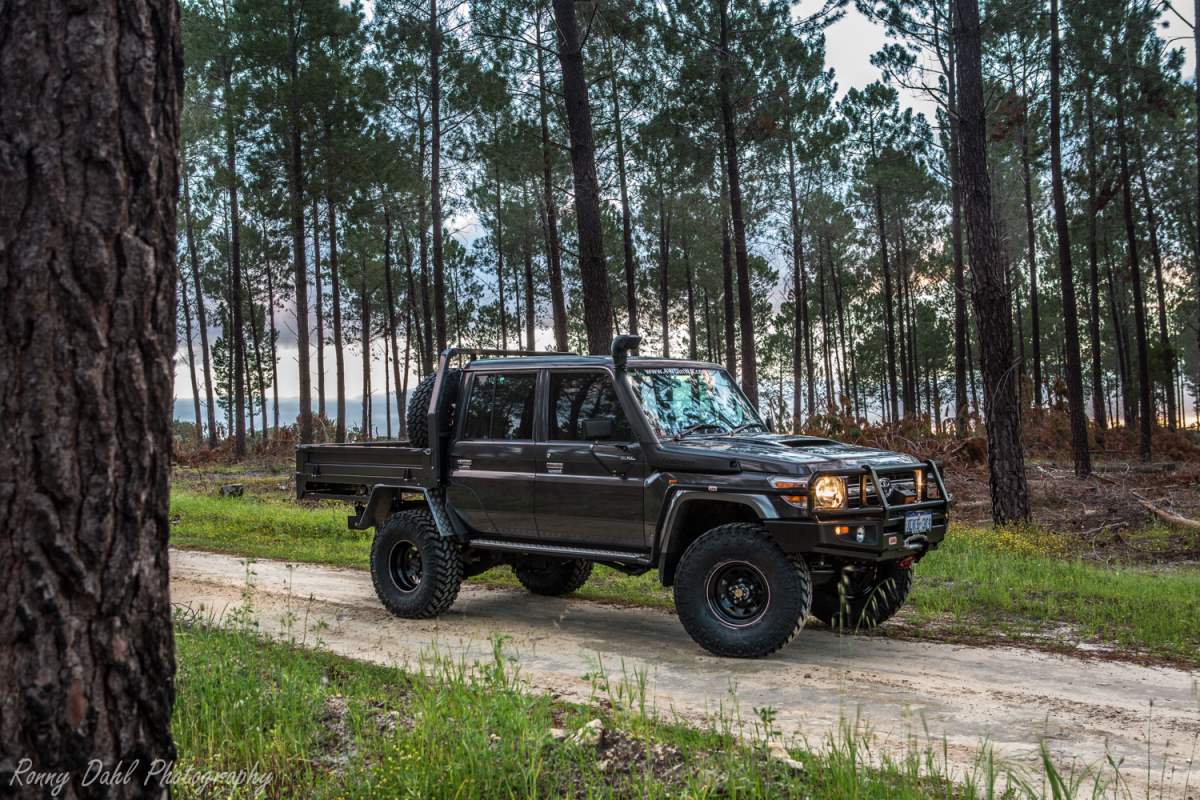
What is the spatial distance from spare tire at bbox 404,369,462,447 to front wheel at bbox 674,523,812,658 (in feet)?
9.92

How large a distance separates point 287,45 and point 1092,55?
2166 cm

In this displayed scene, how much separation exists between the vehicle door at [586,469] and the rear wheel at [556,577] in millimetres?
1712

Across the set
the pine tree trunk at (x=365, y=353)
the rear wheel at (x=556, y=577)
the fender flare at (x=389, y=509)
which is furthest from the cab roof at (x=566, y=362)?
the pine tree trunk at (x=365, y=353)

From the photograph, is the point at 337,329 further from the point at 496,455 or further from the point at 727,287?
the point at 496,455

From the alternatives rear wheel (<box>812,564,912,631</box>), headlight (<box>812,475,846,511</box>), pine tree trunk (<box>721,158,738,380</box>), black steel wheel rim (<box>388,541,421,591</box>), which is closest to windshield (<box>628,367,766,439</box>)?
headlight (<box>812,475,846,511</box>)

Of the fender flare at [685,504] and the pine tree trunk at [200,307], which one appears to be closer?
the fender flare at [685,504]

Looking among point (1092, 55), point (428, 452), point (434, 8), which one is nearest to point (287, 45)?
point (434, 8)

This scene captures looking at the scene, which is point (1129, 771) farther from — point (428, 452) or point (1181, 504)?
point (1181, 504)

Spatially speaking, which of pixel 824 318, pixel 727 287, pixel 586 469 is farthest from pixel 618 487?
pixel 824 318

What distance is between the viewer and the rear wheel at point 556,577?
1007cm

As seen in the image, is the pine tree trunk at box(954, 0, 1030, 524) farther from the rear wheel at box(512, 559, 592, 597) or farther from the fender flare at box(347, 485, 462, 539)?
the fender flare at box(347, 485, 462, 539)

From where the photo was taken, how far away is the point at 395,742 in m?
4.69

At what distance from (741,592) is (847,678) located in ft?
3.21

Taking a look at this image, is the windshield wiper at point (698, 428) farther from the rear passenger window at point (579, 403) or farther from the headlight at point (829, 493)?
the headlight at point (829, 493)
